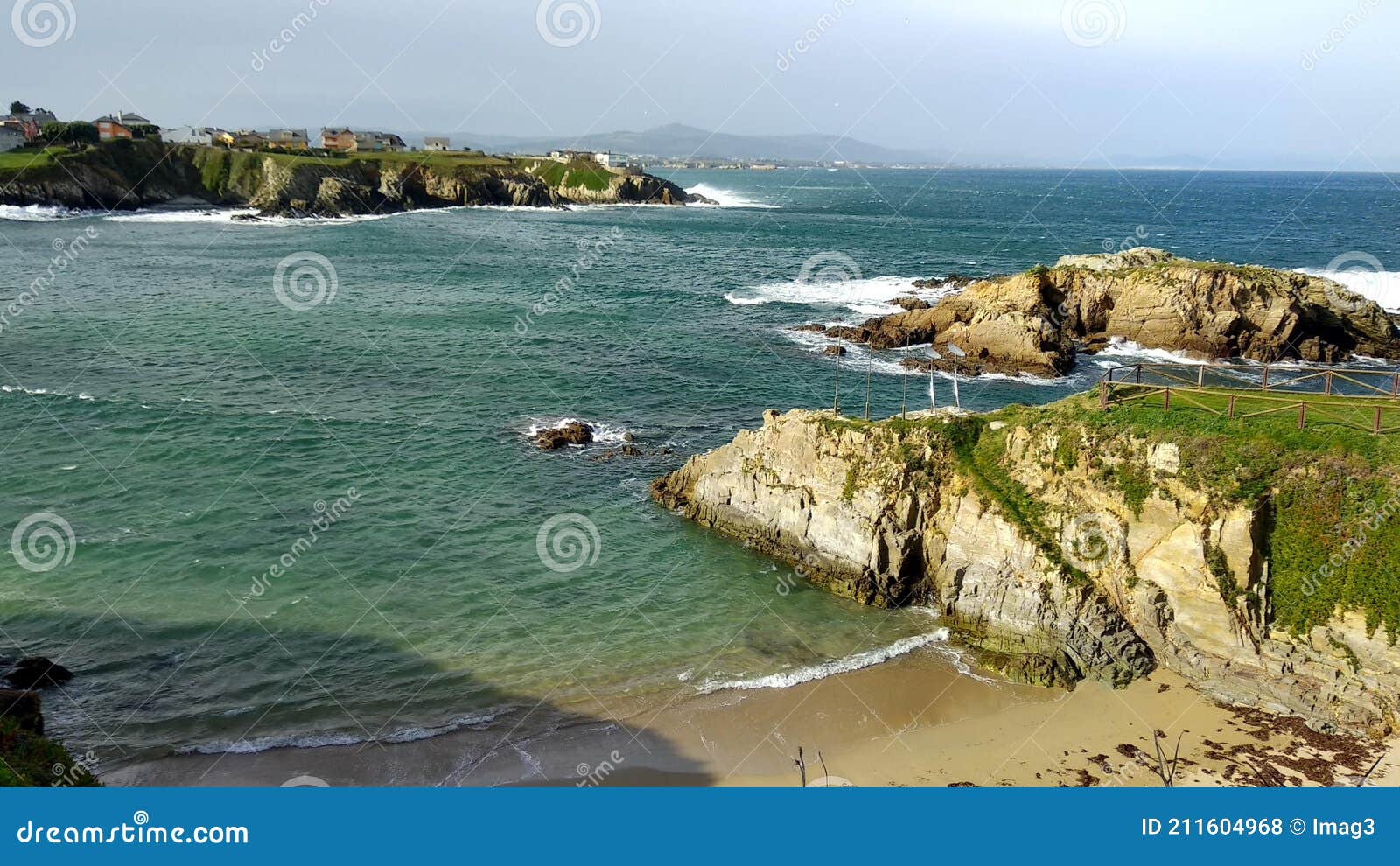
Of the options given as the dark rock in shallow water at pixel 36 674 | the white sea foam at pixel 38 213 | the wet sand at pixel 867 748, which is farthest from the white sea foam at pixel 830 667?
the white sea foam at pixel 38 213

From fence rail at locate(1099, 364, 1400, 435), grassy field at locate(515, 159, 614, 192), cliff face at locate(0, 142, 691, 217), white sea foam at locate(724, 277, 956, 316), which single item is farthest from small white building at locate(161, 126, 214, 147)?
fence rail at locate(1099, 364, 1400, 435)

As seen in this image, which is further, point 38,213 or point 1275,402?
point 38,213

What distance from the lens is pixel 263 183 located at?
123125mm

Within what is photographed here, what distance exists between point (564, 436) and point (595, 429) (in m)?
2.05

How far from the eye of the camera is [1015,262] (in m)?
84.4

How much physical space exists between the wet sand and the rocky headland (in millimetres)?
29010

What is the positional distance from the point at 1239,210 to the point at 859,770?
166 meters

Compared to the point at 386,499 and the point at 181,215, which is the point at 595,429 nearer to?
the point at 386,499

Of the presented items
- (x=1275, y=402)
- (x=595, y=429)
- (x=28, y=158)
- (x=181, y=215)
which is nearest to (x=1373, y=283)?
(x=1275, y=402)

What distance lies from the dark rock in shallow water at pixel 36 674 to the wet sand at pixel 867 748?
13.6 ft

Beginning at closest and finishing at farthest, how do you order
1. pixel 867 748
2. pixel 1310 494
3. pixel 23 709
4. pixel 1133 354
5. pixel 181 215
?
pixel 23 709 < pixel 867 748 < pixel 1310 494 < pixel 1133 354 < pixel 181 215

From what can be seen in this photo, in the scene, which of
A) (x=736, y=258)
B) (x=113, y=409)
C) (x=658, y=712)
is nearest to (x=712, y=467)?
(x=658, y=712)

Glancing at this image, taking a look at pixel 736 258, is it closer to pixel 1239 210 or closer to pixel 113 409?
pixel 113 409

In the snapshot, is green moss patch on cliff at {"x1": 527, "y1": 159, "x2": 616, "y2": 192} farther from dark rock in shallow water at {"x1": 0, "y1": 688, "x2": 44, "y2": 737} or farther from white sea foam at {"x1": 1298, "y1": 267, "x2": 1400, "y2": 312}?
A: dark rock in shallow water at {"x1": 0, "y1": 688, "x2": 44, "y2": 737}
